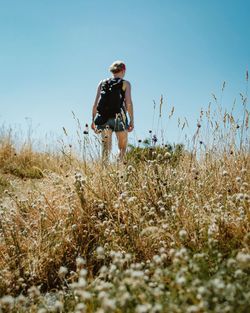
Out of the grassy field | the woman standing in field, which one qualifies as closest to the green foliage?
the grassy field

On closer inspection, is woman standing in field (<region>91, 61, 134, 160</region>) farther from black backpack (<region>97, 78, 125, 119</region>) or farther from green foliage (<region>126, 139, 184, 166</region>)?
green foliage (<region>126, 139, 184, 166</region>)

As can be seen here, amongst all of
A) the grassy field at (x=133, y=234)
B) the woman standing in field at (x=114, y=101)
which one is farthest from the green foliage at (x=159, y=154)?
the woman standing in field at (x=114, y=101)

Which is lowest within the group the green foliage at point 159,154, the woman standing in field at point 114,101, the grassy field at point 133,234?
the grassy field at point 133,234

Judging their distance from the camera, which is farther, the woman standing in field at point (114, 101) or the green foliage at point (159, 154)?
the woman standing in field at point (114, 101)

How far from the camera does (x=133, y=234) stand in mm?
3113

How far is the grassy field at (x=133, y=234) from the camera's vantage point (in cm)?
198

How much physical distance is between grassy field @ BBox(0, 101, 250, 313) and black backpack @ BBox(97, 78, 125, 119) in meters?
1.92

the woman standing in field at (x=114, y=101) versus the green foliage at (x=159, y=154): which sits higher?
the woman standing in field at (x=114, y=101)

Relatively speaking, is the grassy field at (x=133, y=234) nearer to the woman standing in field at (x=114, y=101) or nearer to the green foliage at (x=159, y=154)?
the green foliage at (x=159, y=154)

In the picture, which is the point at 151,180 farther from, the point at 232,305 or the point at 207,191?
the point at 232,305

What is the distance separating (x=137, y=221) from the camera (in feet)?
10.9

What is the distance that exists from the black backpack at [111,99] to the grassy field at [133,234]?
1919 millimetres

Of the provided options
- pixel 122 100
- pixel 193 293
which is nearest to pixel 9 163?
pixel 122 100

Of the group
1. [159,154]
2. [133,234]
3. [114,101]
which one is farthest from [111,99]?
[133,234]
